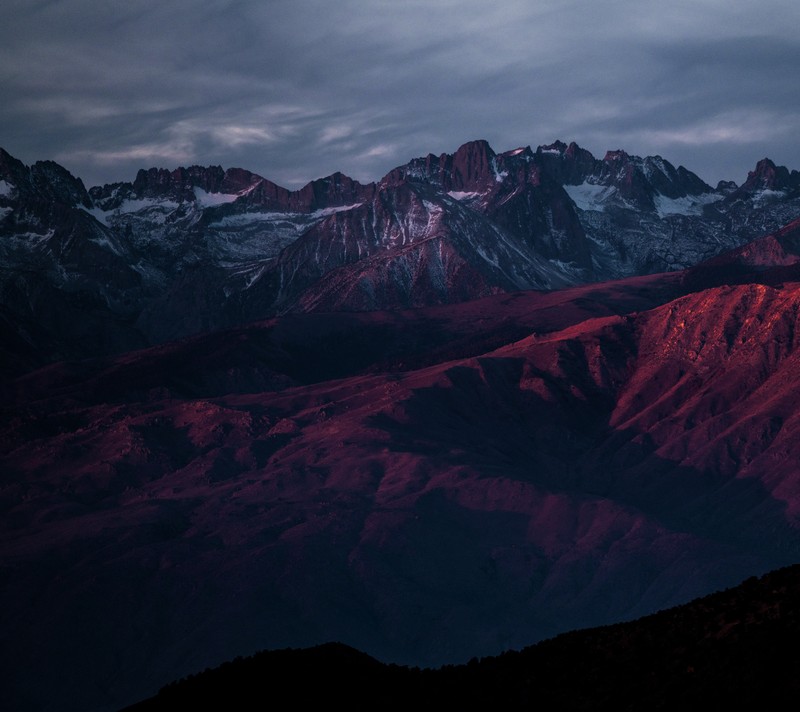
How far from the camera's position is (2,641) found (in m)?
187

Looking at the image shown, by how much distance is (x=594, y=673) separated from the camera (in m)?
62.8

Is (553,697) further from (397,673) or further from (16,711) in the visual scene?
(16,711)

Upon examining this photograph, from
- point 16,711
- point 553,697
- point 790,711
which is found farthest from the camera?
point 16,711

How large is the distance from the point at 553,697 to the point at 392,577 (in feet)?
436

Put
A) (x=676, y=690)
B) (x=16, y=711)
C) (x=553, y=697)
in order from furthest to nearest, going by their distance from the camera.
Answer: (x=16, y=711) → (x=553, y=697) → (x=676, y=690)

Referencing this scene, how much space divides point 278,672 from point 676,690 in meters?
17.6

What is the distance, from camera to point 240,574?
7574 inches

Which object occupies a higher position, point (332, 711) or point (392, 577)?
point (332, 711)

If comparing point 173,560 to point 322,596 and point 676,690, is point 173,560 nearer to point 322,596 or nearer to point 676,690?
point 322,596

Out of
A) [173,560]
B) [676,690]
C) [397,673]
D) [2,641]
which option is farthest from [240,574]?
[676,690]

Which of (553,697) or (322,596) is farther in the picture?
(322,596)

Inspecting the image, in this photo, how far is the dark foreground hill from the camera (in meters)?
57.2

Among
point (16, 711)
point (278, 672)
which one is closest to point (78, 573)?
point (16, 711)

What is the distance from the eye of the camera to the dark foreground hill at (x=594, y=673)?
57219 mm
